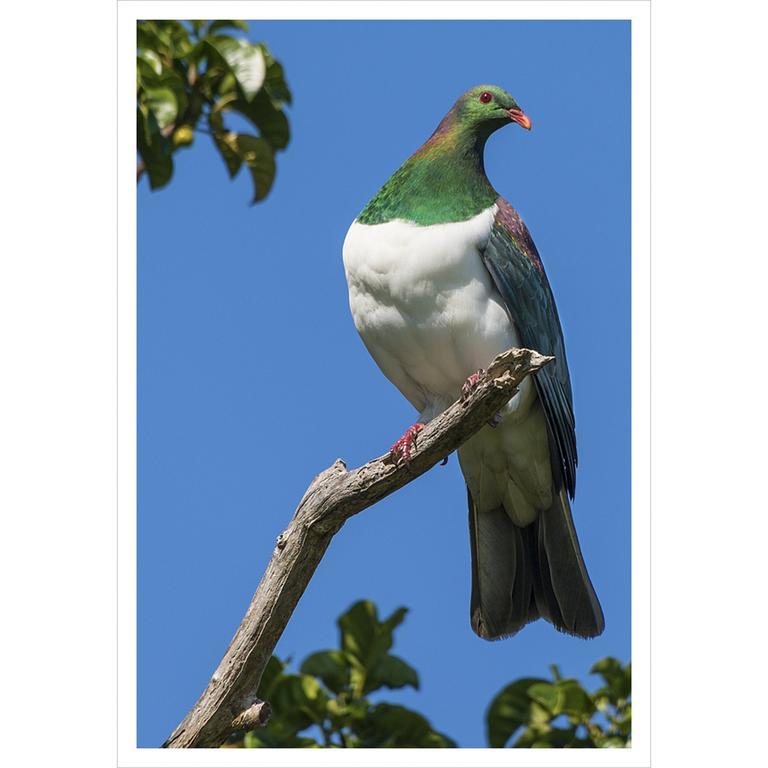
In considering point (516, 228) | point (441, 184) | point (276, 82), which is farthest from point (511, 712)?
point (276, 82)

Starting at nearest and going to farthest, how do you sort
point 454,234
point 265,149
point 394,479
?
point 394,479
point 454,234
point 265,149

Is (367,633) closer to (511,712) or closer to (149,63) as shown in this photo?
(511,712)

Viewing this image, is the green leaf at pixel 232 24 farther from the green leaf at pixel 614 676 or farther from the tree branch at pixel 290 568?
the green leaf at pixel 614 676

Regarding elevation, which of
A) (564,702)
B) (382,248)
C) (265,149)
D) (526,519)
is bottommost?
(564,702)

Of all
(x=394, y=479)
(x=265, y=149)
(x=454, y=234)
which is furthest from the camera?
(x=265, y=149)
